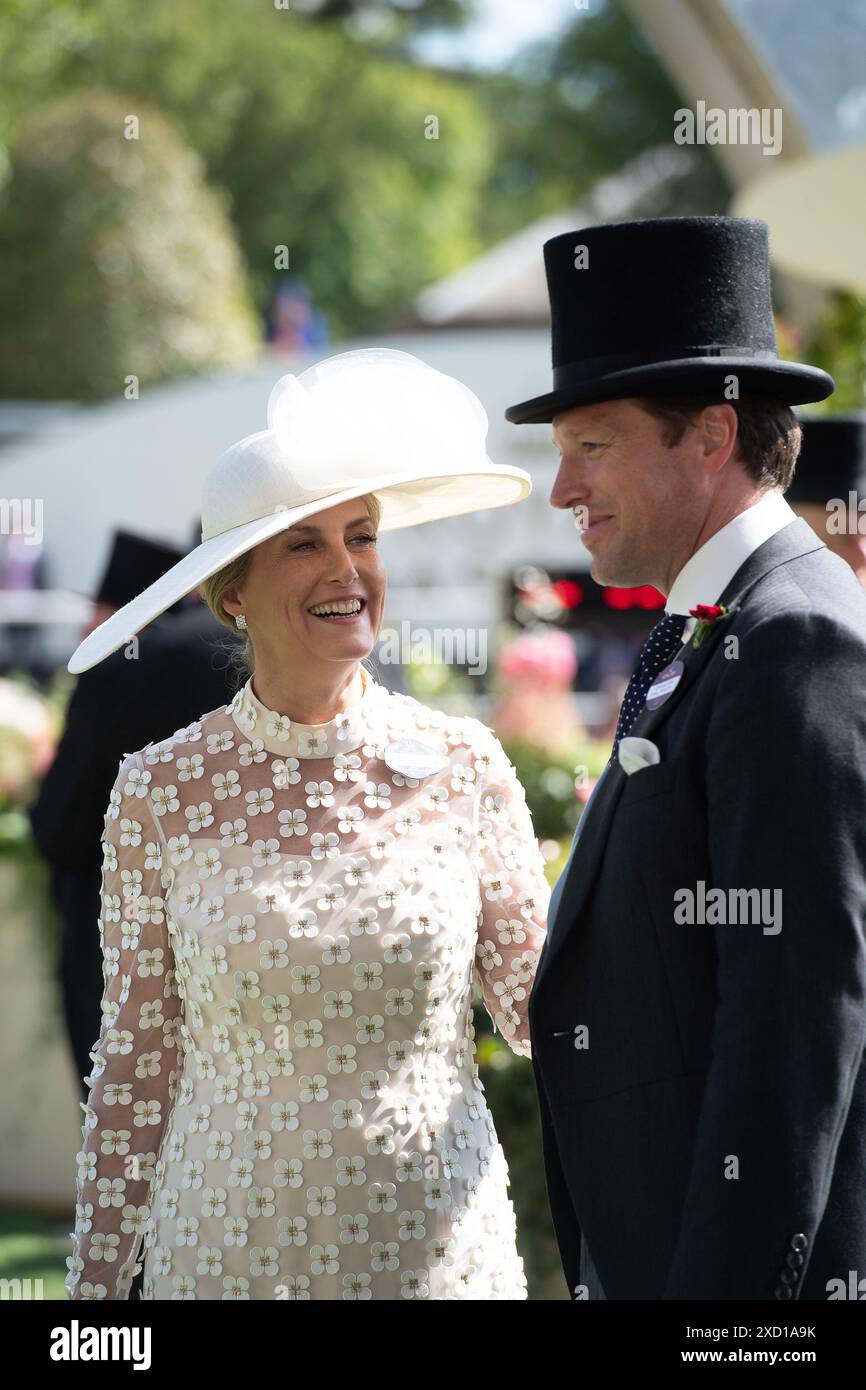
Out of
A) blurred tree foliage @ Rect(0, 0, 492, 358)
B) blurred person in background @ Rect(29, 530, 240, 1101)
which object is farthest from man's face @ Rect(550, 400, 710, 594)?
blurred tree foliage @ Rect(0, 0, 492, 358)

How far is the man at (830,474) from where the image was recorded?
432cm

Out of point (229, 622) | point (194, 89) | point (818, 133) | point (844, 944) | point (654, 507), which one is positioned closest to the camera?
point (844, 944)

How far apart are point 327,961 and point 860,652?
95cm

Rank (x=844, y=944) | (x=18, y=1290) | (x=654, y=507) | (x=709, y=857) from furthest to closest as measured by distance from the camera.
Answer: (x=18, y=1290), (x=654, y=507), (x=709, y=857), (x=844, y=944)

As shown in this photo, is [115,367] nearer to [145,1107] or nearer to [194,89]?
[194,89]

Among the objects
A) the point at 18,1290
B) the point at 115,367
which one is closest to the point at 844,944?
the point at 18,1290

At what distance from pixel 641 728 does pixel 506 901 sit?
0.57 meters

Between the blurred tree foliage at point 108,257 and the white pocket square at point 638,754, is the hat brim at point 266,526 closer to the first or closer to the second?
the white pocket square at point 638,754

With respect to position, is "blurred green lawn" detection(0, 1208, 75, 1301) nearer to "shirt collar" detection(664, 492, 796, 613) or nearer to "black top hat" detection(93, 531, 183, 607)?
"black top hat" detection(93, 531, 183, 607)

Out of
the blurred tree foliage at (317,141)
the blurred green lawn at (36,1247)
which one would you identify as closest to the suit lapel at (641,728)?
the blurred green lawn at (36,1247)

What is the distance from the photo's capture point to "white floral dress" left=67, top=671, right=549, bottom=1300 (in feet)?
8.24

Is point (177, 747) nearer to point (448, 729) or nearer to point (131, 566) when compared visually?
point (448, 729)

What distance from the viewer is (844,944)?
1892 mm

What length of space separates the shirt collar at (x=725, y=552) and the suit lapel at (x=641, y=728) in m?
0.01
